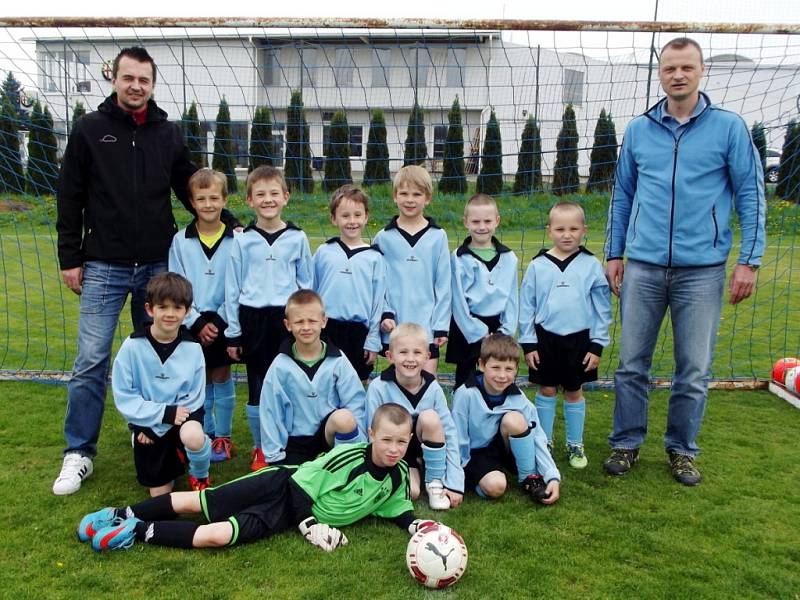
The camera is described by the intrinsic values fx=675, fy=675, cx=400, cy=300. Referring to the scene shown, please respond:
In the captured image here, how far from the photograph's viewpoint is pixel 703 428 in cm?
432

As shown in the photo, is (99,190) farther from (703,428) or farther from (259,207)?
(703,428)

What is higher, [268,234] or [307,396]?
[268,234]

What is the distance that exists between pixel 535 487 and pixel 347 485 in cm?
95

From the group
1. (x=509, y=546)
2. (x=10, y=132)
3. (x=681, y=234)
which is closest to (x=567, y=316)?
(x=681, y=234)

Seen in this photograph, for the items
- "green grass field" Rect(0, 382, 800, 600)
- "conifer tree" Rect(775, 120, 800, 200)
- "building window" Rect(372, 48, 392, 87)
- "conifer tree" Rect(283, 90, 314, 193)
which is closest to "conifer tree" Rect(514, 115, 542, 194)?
"building window" Rect(372, 48, 392, 87)

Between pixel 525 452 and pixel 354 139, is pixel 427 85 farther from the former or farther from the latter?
pixel 525 452

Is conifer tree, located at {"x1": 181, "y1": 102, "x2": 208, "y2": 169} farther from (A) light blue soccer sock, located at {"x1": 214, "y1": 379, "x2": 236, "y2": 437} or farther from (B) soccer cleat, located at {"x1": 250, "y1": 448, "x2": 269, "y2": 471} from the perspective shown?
(B) soccer cleat, located at {"x1": 250, "y1": 448, "x2": 269, "y2": 471}

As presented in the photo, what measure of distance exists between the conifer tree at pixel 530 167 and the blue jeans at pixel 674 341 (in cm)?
280

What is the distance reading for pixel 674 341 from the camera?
3496 millimetres

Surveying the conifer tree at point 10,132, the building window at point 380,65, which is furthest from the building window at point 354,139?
the conifer tree at point 10,132

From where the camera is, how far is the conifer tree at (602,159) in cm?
620

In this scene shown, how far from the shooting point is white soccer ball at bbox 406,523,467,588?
245 cm

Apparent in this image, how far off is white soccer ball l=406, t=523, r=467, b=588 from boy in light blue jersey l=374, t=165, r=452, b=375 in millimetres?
1228

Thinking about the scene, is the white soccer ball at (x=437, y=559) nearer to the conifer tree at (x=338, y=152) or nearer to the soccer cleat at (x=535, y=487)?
the soccer cleat at (x=535, y=487)
